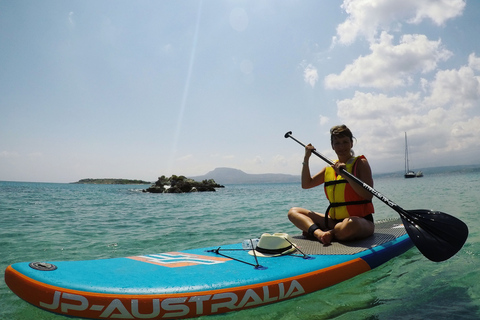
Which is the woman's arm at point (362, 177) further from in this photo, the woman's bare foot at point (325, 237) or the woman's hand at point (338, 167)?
the woman's bare foot at point (325, 237)

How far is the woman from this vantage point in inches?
144

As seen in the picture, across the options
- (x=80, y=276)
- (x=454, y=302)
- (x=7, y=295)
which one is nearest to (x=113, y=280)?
(x=80, y=276)

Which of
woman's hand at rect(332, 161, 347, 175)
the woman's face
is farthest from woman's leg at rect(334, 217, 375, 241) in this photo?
the woman's face

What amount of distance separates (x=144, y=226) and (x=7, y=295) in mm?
5047

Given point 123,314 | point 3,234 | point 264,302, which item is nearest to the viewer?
point 123,314

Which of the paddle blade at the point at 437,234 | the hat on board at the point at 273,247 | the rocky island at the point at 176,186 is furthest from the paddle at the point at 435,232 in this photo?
the rocky island at the point at 176,186

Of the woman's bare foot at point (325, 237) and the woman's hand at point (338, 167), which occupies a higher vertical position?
the woman's hand at point (338, 167)

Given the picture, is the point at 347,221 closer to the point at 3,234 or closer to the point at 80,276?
the point at 80,276

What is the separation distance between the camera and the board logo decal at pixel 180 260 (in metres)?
3.02

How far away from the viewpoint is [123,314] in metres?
2.18

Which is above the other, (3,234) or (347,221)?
(347,221)

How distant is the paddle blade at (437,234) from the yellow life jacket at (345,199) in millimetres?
492

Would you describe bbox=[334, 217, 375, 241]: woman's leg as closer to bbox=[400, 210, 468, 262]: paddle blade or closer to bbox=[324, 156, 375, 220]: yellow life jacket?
bbox=[324, 156, 375, 220]: yellow life jacket

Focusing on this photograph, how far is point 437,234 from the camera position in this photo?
3207mm
